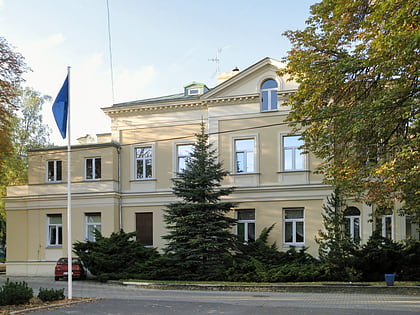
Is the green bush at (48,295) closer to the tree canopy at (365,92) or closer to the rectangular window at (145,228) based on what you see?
the tree canopy at (365,92)

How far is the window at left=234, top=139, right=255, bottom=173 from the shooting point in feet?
95.2

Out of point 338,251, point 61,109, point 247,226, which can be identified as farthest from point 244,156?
point 61,109

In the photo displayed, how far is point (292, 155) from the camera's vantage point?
28.1 metres

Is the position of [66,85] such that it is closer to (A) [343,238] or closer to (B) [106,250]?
(B) [106,250]

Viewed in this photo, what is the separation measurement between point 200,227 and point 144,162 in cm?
826

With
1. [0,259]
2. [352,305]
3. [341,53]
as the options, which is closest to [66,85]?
[341,53]

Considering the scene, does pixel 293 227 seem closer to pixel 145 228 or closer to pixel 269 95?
A: pixel 269 95

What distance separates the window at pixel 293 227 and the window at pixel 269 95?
6.03 meters

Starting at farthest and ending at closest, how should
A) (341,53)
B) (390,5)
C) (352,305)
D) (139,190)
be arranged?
1. (139,190)
2. (341,53)
3. (352,305)
4. (390,5)

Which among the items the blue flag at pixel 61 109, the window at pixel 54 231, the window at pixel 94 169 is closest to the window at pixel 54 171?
the window at pixel 94 169

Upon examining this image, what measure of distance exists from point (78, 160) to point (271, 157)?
1257 cm

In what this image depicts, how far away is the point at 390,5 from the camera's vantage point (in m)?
14.1

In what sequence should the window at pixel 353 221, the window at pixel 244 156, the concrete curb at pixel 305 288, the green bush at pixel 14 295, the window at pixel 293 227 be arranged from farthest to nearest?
the window at pixel 244 156, the window at pixel 293 227, the window at pixel 353 221, the concrete curb at pixel 305 288, the green bush at pixel 14 295

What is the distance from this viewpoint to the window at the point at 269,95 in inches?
1125
